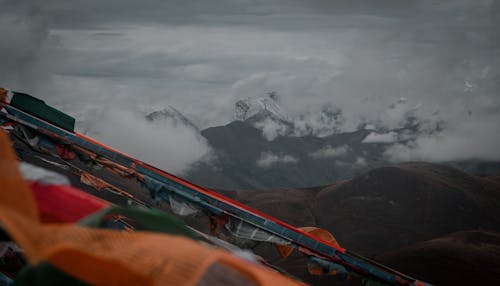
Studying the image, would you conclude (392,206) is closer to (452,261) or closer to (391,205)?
(391,205)

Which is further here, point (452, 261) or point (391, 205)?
point (391, 205)

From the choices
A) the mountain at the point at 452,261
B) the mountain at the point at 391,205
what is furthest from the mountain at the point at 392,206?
the mountain at the point at 452,261

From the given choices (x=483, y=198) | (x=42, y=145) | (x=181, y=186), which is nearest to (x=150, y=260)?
(x=181, y=186)

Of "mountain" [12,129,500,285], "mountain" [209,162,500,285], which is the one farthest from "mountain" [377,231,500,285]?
"mountain" [209,162,500,285]

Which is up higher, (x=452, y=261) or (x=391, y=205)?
(x=391, y=205)

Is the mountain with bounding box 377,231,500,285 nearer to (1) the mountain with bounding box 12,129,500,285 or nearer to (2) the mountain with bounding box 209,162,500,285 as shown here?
(1) the mountain with bounding box 12,129,500,285

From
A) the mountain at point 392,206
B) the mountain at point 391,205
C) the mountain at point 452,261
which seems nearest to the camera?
the mountain at point 452,261

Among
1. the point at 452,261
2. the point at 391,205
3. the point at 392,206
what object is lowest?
the point at 452,261

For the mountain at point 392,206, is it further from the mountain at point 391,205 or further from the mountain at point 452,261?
the mountain at point 452,261

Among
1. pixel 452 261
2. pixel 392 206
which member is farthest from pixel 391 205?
pixel 452 261

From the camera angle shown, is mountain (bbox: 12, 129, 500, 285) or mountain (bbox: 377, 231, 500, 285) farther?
mountain (bbox: 12, 129, 500, 285)

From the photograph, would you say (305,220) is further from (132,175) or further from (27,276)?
(27,276)
